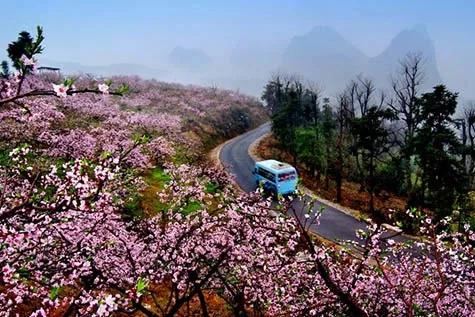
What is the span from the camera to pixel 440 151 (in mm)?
32312

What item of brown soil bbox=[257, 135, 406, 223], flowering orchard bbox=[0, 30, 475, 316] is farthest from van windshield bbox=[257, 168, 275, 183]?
flowering orchard bbox=[0, 30, 475, 316]

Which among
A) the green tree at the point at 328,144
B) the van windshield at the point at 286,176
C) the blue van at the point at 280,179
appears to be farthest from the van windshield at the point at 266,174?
the green tree at the point at 328,144

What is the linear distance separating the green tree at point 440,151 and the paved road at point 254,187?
244 inches

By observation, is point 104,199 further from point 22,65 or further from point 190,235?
point 190,235

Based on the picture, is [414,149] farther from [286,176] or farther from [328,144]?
[328,144]

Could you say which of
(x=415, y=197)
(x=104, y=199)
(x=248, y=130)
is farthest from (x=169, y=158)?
(x=248, y=130)

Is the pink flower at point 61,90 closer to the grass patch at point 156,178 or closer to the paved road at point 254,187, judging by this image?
the paved road at point 254,187

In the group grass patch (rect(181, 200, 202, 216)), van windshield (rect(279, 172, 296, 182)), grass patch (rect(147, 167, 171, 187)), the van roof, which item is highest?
grass patch (rect(181, 200, 202, 216))

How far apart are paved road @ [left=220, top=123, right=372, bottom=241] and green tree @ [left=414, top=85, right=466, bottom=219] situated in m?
6.19

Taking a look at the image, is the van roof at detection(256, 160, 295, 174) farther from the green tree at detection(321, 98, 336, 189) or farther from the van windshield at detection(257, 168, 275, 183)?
the green tree at detection(321, 98, 336, 189)

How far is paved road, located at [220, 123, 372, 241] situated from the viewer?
3132cm

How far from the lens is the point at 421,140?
33.3 meters

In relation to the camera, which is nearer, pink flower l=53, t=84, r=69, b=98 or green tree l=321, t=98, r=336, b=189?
pink flower l=53, t=84, r=69, b=98

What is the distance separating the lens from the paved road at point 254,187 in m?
31.3
